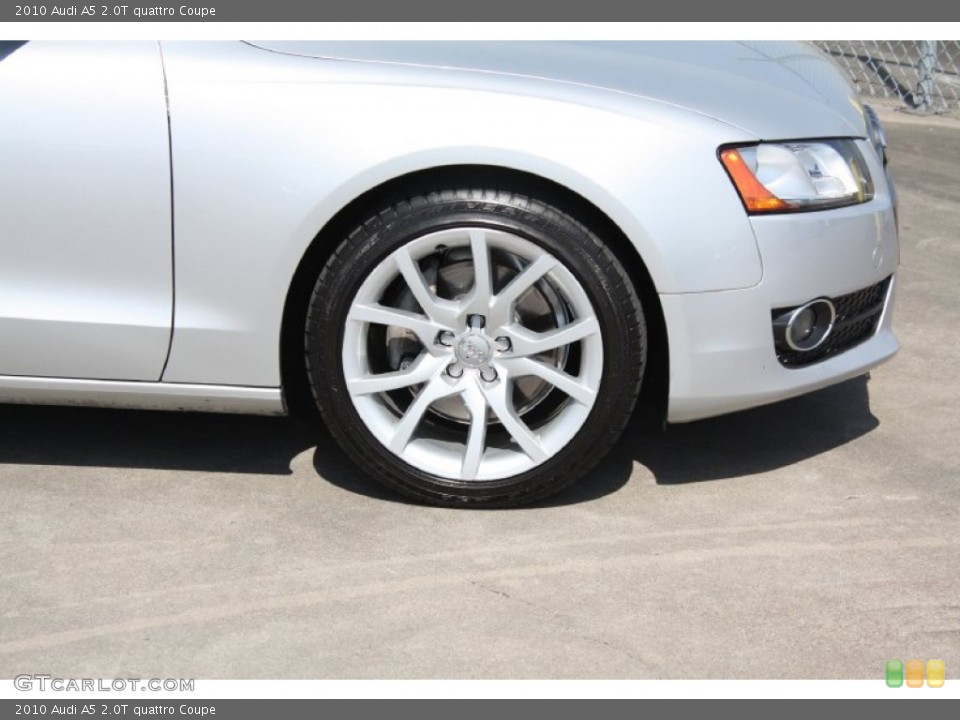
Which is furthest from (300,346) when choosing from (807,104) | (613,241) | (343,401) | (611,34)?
(807,104)

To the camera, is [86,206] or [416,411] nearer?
[86,206]

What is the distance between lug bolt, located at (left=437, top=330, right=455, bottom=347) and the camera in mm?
3717

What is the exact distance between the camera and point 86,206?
3611mm

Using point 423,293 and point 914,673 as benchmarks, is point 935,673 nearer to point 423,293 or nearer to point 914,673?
point 914,673

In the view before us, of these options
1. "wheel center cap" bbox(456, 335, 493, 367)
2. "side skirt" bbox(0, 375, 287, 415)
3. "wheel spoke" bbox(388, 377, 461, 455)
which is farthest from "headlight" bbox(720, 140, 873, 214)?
"side skirt" bbox(0, 375, 287, 415)

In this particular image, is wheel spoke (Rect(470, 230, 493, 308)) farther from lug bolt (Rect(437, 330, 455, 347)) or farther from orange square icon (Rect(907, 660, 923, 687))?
orange square icon (Rect(907, 660, 923, 687))

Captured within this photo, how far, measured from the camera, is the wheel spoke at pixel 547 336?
11.9ft

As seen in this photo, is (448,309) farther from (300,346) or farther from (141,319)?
(141,319)

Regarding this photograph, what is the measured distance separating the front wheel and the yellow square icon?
38.4 inches

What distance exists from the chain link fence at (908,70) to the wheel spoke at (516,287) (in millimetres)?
5468

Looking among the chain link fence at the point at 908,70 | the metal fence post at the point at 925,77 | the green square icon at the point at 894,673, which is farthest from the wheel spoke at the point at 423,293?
the metal fence post at the point at 925,77

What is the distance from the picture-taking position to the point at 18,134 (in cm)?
358

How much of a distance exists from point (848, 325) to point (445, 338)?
1.06 m

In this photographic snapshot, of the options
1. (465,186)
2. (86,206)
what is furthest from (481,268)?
(86,206)
